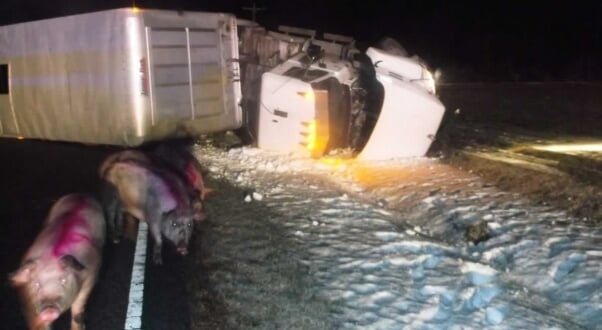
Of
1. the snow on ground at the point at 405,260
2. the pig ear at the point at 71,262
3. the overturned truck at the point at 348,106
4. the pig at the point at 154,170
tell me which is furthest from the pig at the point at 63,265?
the overturned truck at the point at 348,106

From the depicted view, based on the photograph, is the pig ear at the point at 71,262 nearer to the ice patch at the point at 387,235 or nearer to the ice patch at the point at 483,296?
the ice patch at the point at 483,296

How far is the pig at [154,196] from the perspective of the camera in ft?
19.6

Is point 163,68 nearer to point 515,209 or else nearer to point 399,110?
point 399,110

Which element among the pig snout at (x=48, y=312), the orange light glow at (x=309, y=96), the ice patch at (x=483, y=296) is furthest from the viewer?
the orange light glow at (x=309, y=96)

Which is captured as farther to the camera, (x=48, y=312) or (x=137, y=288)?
(x=137, y=288)

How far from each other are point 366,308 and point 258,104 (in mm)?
6706

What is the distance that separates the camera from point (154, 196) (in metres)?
6.28

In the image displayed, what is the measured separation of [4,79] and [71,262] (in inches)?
408

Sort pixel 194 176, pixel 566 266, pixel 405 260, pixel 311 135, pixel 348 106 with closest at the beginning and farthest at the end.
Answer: pixel 566 266 < pixel 405 260 < pixel 194 176 < pixel 311 135 < pixel 348 106

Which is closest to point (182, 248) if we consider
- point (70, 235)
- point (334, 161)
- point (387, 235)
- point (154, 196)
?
point (154, 196)

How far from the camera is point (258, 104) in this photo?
11.3 metres

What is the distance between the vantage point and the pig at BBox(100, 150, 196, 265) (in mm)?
5980

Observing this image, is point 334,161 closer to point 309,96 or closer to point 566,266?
point 309,96

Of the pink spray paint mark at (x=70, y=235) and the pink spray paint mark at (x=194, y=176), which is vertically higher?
the pink spray paint mark at (x=70, y=235)
